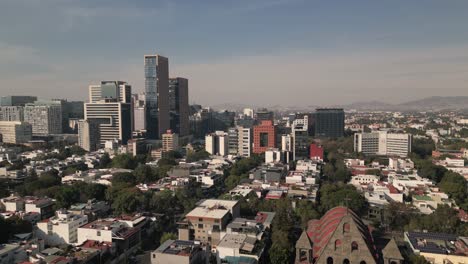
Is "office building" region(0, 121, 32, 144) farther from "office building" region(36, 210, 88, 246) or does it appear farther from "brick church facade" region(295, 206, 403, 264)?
"brick church facade" region(295, 206, 403, 264)

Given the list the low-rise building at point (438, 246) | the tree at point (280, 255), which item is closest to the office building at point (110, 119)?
the tree at point (280, 255)

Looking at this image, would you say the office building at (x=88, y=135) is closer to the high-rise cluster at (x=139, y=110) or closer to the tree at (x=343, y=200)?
the high-rise cluster at (x=139, y=110)

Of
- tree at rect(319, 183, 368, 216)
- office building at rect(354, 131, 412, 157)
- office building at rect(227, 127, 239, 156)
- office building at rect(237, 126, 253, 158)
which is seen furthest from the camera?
office building at rect(227, 127, 239, 156)

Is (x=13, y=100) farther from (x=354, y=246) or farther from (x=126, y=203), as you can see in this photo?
(x=354, y=246)

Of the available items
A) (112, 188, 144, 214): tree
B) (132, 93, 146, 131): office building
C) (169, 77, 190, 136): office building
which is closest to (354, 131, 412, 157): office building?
(169, 77, 190, 136): office building

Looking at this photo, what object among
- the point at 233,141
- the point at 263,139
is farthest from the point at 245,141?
the point at 233,141
